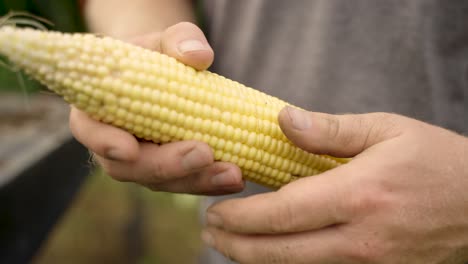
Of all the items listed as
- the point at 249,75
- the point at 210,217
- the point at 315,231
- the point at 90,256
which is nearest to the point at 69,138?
the point at 90,256

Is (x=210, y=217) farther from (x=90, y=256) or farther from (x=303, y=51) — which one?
(x=90, y=256)

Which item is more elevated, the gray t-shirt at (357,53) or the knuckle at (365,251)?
the gray t-shirt at (357,53)

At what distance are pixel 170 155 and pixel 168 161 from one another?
0.01 m

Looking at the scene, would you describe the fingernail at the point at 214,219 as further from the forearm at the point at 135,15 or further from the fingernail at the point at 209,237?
the forearm at the point at 135,15

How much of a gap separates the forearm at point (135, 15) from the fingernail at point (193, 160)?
66 cm

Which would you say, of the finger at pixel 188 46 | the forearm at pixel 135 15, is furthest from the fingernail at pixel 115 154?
the forearm at pixel 135 15

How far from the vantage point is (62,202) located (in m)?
2.83

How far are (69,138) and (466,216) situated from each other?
2.48 meters

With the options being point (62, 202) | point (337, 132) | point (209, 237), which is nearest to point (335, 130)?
point (337, 132)

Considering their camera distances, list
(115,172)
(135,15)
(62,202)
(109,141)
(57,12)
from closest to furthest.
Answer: (109,141)
(115,172)
(135,15)
(62,202)
(57,12)

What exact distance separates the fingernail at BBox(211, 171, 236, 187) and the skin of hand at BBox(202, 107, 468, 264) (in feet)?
0.14

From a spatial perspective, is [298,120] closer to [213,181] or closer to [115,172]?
[213,181]

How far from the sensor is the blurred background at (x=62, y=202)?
2.34 metres

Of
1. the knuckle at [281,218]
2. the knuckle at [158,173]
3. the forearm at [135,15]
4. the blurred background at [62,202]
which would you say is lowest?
the blurred background at [62,202]
